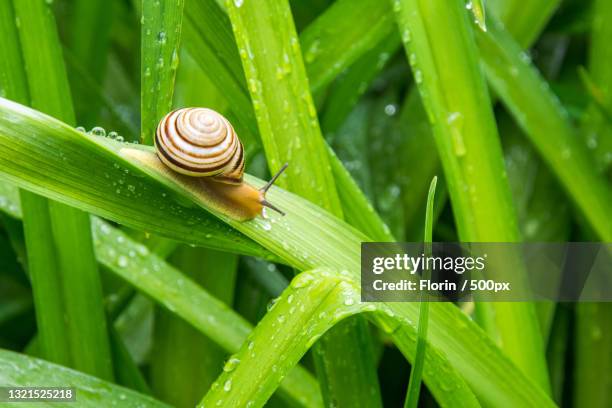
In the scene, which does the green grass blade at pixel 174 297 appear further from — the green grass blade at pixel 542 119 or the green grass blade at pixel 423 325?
the green grass blade at pixel 542 119

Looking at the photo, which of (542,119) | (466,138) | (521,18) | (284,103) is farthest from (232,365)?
(521,18)

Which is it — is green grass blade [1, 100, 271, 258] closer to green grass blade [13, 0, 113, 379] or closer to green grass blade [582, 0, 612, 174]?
green grass blade [13, 0, 113, 379]

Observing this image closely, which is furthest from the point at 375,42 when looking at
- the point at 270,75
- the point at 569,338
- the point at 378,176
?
the point at 569,338

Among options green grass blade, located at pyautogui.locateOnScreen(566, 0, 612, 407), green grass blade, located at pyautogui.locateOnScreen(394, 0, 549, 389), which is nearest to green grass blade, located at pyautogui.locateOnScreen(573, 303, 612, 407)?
green grass blade, located at pyautogui.locateOnScreen(566, 0, 612, 407)

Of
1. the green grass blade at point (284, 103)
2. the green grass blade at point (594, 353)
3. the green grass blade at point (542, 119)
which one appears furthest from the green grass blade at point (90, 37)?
the green grass blade at point (594, 353)

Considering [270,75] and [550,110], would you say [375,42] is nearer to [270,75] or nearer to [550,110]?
[270,75]

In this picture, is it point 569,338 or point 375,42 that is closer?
point 375,42

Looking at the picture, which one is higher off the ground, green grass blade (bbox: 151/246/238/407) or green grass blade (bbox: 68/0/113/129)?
green grass blade (bbox: 68/0/113/129)
